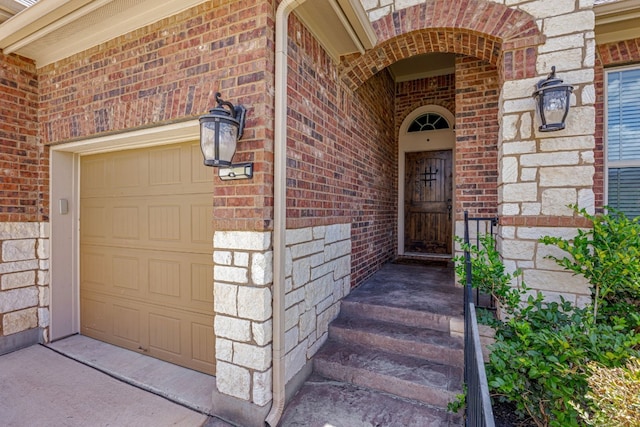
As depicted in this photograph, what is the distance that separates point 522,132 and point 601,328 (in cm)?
150

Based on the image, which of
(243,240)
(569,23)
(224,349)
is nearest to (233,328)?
(224,349)

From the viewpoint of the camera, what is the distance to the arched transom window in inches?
218

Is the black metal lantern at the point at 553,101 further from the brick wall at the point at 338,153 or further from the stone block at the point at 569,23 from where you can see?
the brick wall at the point at 338,153

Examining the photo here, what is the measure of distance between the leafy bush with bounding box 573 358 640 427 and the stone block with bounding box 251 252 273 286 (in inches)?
66.1

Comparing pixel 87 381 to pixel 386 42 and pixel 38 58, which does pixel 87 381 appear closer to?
pixel 38 58

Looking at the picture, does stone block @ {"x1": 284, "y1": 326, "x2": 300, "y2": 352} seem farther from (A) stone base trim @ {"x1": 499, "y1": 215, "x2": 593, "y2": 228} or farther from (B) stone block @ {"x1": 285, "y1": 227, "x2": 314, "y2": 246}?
(A) stone base trim @ {"x1": 499, "y1": 215, "x2": 593, "y2": 228}

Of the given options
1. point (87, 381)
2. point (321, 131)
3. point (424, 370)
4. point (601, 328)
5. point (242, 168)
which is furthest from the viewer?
point (321, 131)

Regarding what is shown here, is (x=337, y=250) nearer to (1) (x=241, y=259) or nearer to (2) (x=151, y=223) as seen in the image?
(1) (x=241, y=259)

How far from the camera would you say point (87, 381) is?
263 cm

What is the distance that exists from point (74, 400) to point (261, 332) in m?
1.66

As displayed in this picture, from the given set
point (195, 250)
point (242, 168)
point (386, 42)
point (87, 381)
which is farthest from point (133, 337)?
point (386, 42)

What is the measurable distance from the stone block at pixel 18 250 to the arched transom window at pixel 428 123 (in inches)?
223

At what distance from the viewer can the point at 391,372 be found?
2.43m

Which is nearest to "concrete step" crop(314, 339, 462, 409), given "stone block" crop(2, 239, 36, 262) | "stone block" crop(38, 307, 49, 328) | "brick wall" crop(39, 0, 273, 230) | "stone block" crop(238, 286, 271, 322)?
"stone block" crop(238, 286, 271, 322)
